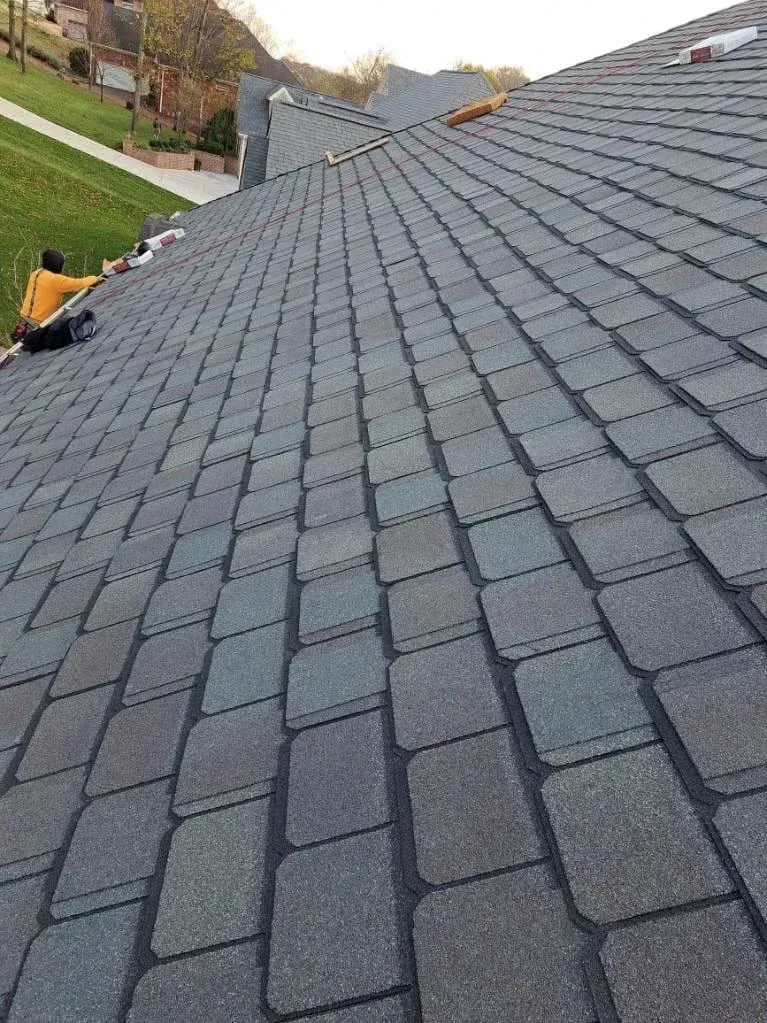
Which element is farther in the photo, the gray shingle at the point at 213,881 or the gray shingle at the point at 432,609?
the gray shingle at the point at 432,609

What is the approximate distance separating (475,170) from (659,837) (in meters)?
7.36

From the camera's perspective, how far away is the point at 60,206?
23.1m

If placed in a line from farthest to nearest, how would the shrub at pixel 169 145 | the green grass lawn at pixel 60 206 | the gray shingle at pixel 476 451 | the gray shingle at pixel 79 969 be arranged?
the shrub at pixel 169 145 < the green grass lawn at pixel 60 206 < the gray shingle at pixel 476 451 < the gray shingle at pixel 79 969

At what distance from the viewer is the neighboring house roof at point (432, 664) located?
124 centimetres

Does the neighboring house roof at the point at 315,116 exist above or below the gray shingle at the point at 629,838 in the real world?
above

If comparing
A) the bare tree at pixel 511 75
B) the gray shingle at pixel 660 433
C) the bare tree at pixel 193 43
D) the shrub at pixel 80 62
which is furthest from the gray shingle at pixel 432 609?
the bare tree at pixel 511 75

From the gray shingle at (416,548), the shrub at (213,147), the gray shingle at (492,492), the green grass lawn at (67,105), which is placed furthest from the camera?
the shrub at (213,147)

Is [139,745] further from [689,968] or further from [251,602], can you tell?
[689,968]

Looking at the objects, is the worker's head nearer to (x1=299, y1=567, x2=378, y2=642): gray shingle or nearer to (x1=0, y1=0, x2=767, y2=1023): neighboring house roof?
(x1=0, y1=0, x2=767, y2=1023): neighboring house roof

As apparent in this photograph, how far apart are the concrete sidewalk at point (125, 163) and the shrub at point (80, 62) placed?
18.5 meters

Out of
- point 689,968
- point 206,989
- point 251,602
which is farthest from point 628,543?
point 206,989

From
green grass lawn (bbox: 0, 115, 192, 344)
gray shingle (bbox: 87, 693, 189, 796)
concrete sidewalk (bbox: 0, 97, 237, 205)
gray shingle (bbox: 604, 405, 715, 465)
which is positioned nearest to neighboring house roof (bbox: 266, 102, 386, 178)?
green grass lawn (bbox: 0, 115, 192, 344)

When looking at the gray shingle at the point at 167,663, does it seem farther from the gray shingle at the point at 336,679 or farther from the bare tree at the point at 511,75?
the bare tree at the point at 511,75

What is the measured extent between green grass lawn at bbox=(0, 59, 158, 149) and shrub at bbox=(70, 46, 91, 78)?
331 cm
